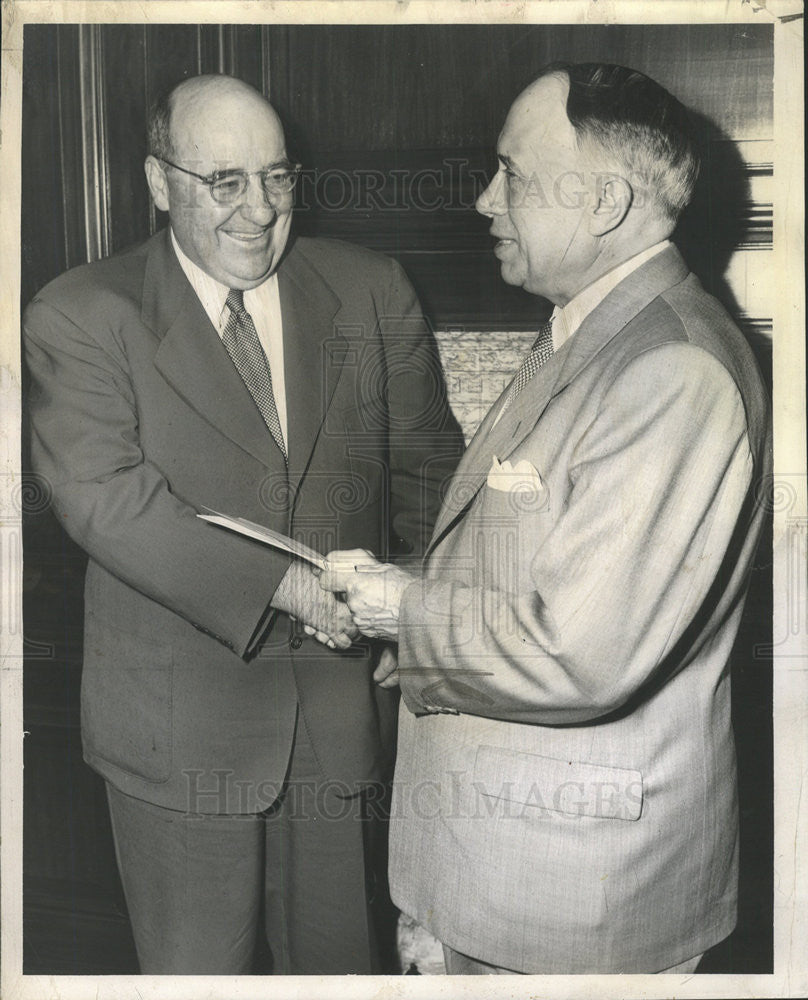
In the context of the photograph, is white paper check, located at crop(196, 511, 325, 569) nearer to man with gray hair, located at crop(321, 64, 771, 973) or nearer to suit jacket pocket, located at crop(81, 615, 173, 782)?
man with gray hair, located at crop(321, 64, 771, 973)

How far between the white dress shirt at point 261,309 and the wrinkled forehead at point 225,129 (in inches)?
7.5

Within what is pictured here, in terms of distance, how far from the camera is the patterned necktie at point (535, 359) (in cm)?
242

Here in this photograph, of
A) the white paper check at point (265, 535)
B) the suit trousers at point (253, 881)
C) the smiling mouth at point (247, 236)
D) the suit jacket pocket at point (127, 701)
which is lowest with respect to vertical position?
the suit trousers at point (253, 881)

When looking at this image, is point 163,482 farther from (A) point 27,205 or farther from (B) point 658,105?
(B) point 658,105

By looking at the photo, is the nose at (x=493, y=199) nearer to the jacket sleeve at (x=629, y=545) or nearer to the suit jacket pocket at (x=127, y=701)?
the jacket sleeve at (x=629, y=545)

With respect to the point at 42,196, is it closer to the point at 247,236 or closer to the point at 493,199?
the point at 247,236

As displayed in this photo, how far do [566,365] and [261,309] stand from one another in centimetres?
67

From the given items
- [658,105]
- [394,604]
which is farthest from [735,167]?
[394,604]

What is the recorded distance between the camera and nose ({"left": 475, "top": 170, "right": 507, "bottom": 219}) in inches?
96.1

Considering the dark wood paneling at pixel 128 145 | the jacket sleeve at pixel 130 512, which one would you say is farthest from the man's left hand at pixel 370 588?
Result: the dark wood paneling at pixel 128 145

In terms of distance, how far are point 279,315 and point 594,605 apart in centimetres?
92

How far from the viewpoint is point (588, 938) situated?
7.68ft

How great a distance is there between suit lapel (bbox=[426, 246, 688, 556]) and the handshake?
16cm

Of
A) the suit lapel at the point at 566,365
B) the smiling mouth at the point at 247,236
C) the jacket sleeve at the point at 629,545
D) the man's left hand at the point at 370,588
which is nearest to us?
the jacket sleeve at the point at 629,545
